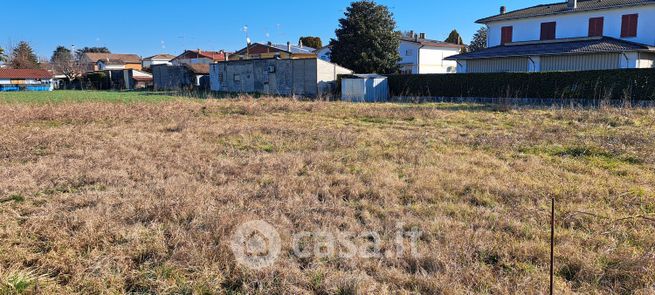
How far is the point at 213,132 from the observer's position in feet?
35.8

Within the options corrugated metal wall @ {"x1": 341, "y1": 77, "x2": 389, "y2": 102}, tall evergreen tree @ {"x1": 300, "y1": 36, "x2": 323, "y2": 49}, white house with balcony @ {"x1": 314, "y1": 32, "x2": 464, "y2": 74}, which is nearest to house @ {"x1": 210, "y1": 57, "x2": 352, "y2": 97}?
corrugated metal wall @ {"x1": 341, "y1": 77, "x2": 389, "y2": 102}

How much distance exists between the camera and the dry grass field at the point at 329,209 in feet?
10.2

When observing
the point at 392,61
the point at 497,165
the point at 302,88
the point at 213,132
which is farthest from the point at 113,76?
the point at 497,165

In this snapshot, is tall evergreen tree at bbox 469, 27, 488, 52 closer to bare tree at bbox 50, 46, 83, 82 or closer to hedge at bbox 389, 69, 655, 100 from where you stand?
hedge at bbox 389, 69, 655, 100

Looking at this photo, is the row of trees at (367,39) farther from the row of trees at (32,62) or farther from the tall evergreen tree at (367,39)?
the row of trees at (32,62)

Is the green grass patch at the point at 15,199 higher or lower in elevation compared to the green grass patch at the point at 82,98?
lower

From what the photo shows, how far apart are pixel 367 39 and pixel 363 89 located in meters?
10.3

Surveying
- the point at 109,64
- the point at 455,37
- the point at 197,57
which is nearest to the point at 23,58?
the point at 109,64

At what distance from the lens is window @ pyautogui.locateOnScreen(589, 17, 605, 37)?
96.8 ft

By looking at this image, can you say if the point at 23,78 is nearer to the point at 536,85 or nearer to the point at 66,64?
the point at 66,64

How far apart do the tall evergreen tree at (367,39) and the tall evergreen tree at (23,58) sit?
223ft

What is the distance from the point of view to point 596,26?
29688 millimetres

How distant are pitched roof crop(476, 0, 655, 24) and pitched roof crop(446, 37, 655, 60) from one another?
2009 mm

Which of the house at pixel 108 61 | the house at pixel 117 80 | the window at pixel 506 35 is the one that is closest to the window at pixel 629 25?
the window at pixel 506 35
